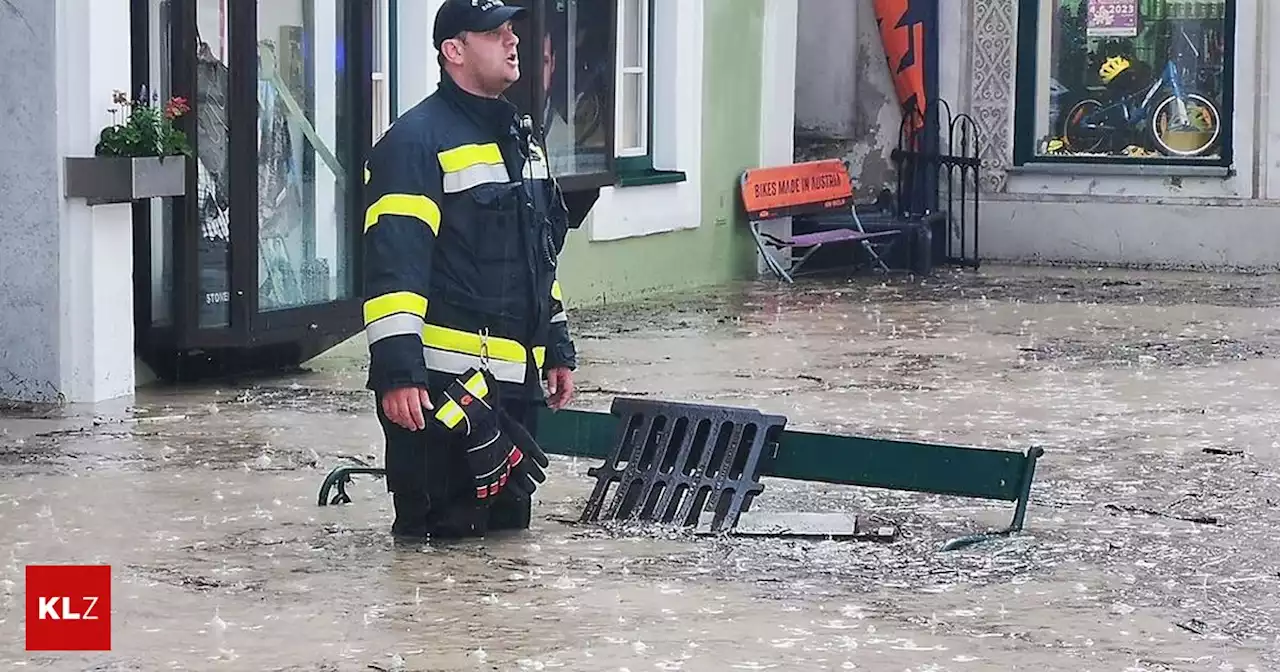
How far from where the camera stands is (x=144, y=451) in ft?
29.0

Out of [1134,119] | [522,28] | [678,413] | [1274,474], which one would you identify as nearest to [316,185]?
[522,28]

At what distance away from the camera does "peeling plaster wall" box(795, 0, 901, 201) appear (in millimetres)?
19250

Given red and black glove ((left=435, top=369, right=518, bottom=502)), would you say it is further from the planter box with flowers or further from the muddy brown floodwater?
the planter box with flowers

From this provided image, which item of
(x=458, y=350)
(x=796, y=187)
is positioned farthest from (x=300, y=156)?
(x=796, y=187)

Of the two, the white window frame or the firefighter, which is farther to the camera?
the white window frame

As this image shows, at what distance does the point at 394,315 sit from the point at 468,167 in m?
0.52

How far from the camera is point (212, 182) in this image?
10586mm

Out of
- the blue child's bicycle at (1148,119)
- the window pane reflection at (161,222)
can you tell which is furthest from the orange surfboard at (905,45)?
the window pane reflection at (161,222)

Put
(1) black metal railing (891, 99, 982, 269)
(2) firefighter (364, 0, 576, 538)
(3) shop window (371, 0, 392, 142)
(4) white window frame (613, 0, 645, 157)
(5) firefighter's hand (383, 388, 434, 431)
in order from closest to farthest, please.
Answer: (5) firefighter's hand (383, 388, 434, 431)
(2) firefighter (364, 0, 576, 538)
(3) shop window (371, 0, 392, 142)
(4) white window frame (613, 0, 645, 157)
(1) black metal railing (891, 99, 982, 269)

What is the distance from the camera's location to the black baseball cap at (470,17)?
6922 millimetres

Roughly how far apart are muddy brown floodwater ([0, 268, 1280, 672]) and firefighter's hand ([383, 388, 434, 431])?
16.7 inches

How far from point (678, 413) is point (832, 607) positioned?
141 centimetres

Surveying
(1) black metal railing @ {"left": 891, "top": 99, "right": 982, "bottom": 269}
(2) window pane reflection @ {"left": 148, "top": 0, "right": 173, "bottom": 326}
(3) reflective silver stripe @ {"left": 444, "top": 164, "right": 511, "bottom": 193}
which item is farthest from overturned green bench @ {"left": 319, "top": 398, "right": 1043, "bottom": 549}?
(1) black metal railing @ {"left": 891, "top": 99, "right": 982, "bottom": 269}

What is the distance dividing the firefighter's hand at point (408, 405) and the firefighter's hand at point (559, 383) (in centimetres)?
65
